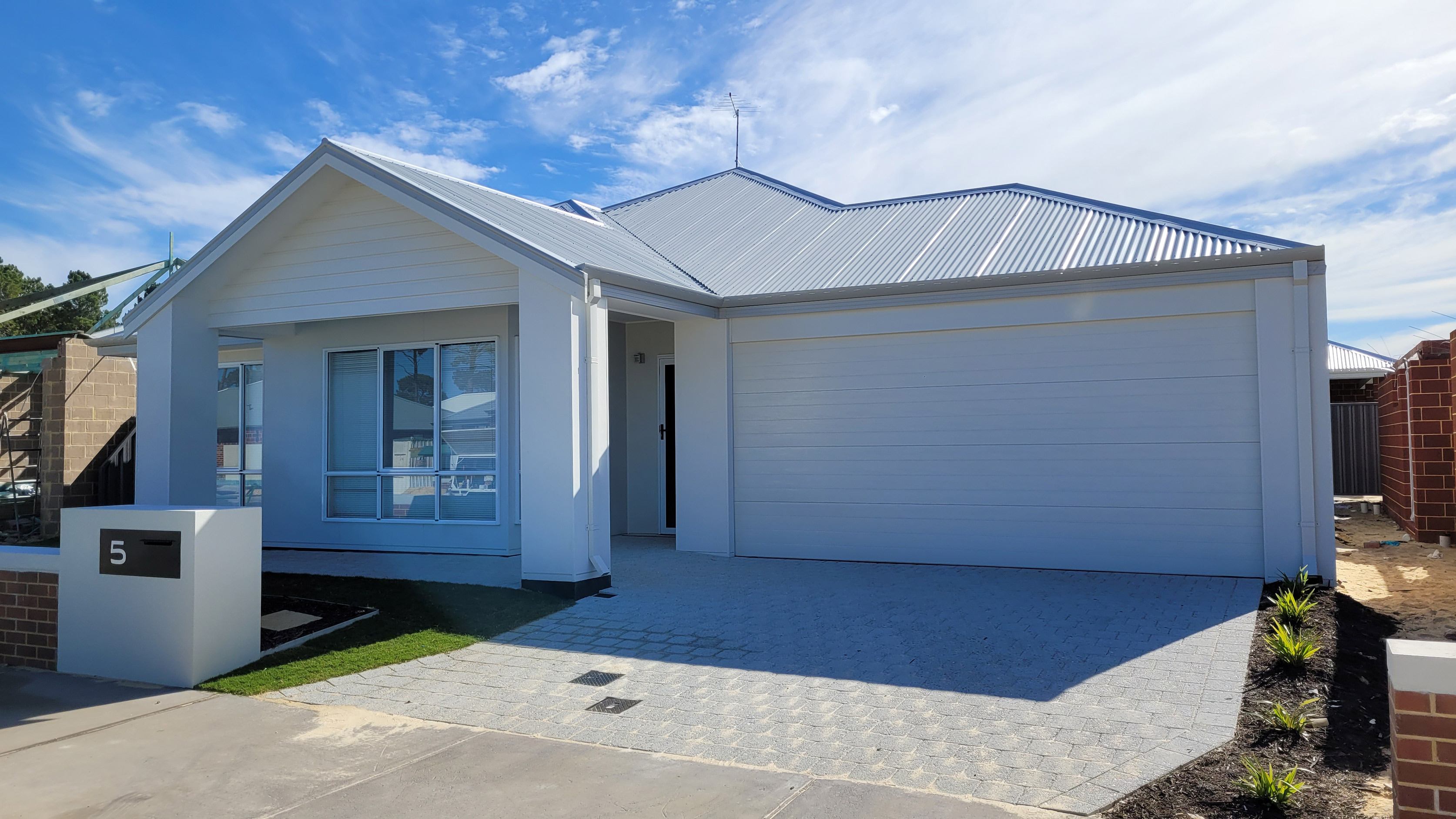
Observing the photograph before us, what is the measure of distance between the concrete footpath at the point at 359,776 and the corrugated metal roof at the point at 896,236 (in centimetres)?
712

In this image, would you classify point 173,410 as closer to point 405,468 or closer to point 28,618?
point 405,468

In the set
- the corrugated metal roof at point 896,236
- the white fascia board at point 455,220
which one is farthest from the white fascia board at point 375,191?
the corrugated metal roof at point 896,236

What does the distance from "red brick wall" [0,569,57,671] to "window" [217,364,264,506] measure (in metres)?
5.94

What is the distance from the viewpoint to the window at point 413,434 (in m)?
11.6

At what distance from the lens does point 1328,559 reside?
29.0 ft

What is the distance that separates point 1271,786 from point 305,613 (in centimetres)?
737

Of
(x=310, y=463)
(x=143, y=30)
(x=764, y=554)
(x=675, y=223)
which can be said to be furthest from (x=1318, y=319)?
(x=143, y=30)

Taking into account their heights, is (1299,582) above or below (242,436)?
below

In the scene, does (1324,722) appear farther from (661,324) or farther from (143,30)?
(143,30)

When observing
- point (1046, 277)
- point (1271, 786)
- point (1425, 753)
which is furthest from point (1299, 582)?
point (1425, 753)

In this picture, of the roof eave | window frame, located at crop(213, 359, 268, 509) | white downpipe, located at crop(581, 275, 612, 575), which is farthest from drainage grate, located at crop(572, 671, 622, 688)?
window frame, located at crop(213, 359, 268, 509)

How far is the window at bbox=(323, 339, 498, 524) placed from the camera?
11586 millimetres

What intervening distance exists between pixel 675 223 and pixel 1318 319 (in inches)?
355

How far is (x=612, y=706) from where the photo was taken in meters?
5.66
